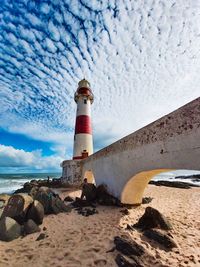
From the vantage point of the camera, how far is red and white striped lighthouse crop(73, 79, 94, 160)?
1860 cm

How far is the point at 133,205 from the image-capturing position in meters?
8.70

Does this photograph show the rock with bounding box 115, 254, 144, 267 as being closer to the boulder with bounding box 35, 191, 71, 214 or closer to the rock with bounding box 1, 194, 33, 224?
the rock with bounding box 1, 194, 33, 224

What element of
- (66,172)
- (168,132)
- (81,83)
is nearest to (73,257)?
(168,132)

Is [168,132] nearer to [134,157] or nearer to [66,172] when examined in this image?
[134,157]

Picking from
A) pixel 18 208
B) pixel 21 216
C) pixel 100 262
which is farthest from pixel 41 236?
pixel 100 262

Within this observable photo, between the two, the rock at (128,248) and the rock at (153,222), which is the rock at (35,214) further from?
the rock at (153,222)

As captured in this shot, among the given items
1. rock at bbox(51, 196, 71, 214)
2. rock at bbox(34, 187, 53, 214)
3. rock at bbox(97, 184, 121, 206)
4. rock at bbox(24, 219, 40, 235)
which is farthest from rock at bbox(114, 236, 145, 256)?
rock at bbox(34, 187, 53, 214)

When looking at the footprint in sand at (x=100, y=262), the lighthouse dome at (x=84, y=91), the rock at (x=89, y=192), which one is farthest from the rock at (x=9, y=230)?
the lighthouse dome at (x=84, y=91)

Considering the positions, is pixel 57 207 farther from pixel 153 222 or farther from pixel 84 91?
pixel 84 91

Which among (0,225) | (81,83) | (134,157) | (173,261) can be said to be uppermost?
(81,83)

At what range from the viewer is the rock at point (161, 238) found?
482cm

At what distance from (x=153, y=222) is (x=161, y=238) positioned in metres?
0.90

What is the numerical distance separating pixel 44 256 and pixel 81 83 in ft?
61.9

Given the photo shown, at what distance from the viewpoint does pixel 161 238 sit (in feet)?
16.5
